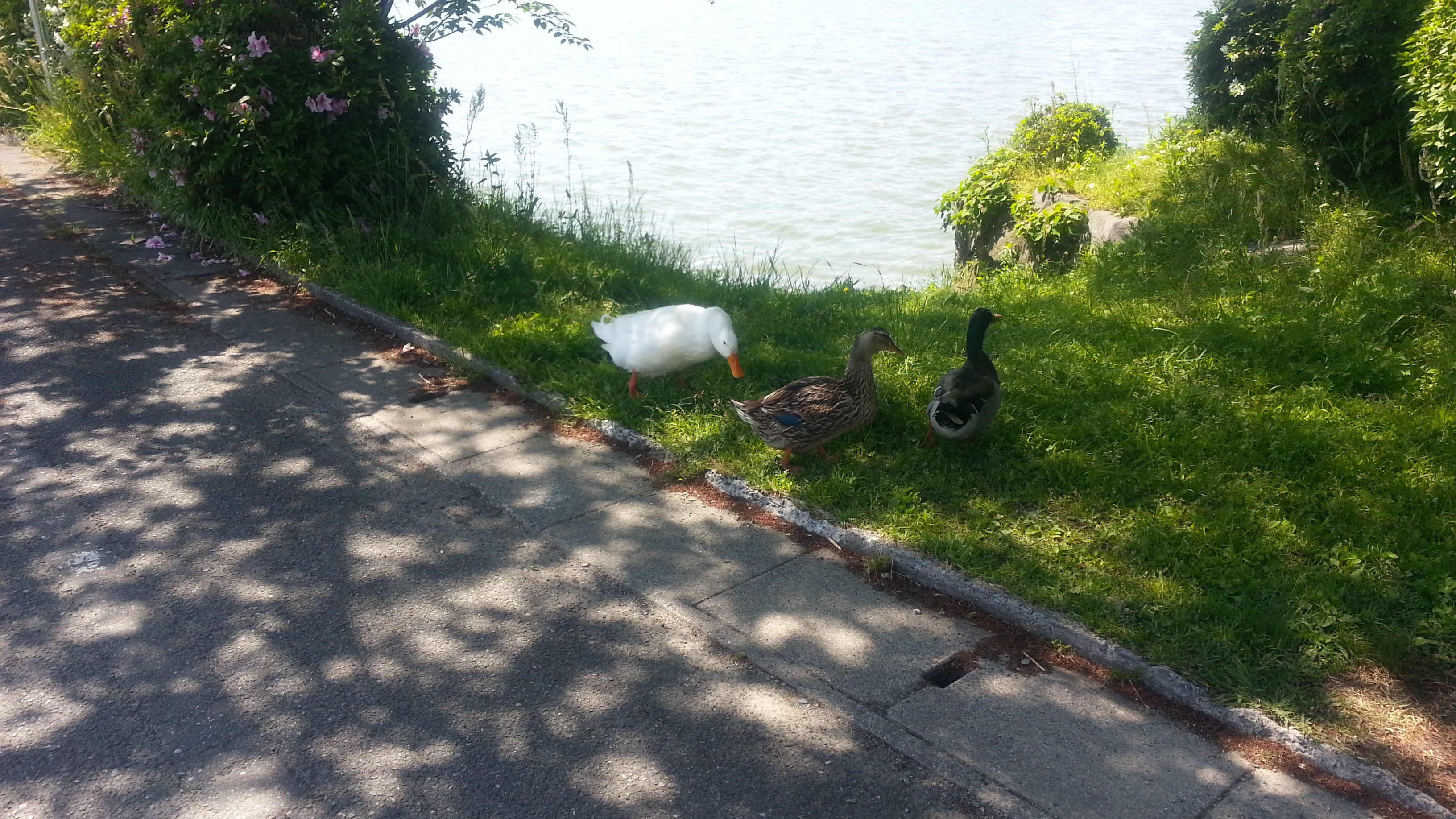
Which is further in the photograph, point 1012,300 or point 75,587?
point 1012,300

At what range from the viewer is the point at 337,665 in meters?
4.09

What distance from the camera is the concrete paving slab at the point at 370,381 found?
6.61 meters

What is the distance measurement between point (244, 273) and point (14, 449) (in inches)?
139

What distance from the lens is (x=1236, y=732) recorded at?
146 inches

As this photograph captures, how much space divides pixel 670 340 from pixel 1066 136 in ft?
27.1

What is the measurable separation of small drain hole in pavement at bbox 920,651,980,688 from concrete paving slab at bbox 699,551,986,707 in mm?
23

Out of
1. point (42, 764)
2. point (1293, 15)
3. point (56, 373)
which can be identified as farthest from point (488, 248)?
point (1293, 15)

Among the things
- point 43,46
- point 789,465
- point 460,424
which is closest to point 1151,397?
point 789,465

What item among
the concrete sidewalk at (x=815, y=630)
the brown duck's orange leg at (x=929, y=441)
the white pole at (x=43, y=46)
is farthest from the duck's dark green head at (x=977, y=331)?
the white pole at (x=43, y=46)

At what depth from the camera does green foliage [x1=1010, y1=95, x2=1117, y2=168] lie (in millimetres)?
12297

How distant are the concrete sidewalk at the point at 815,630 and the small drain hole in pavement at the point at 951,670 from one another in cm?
1

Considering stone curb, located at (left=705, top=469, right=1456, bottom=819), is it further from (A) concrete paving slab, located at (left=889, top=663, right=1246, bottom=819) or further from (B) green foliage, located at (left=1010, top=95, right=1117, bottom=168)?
(B) green foliage, located at (left=1010, top=95, right=1117, bottom=168)

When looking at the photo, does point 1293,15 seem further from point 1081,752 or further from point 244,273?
point 244,273

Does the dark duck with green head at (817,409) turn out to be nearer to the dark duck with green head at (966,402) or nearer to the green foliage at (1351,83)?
the dark duck with green head at (966,402)
